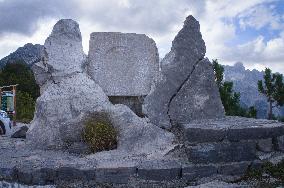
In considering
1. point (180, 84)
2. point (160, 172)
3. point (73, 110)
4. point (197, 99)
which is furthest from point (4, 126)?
point (160, 172)

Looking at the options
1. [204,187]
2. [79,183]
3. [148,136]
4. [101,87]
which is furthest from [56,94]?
[204,187]

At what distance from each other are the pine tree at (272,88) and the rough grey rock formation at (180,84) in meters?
9.52

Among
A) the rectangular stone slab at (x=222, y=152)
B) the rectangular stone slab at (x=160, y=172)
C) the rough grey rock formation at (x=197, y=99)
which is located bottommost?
the rectangular stone slab at (x=160, y=172)

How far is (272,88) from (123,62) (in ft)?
29.9

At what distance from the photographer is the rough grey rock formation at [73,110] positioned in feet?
19.9

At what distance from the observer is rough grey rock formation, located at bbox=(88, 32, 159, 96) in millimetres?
8055

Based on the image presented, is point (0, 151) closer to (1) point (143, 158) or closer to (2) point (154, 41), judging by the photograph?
(1) point (143, 158)

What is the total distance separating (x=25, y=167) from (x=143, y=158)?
4.98ft

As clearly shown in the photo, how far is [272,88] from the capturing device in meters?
15.7

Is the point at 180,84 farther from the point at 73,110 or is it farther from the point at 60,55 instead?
the point at 60,55

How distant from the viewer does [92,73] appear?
7.98 meters

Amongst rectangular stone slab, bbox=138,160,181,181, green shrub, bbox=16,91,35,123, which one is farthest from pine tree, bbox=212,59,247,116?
green shrub, bbox=16,91,35,123

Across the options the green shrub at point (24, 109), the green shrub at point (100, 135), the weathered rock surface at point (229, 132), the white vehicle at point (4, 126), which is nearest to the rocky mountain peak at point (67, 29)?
the green shrub at point (100, 135)

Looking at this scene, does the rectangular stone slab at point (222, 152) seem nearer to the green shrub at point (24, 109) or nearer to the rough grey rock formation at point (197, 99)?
the rough grey rock formation at point (197, 99)
